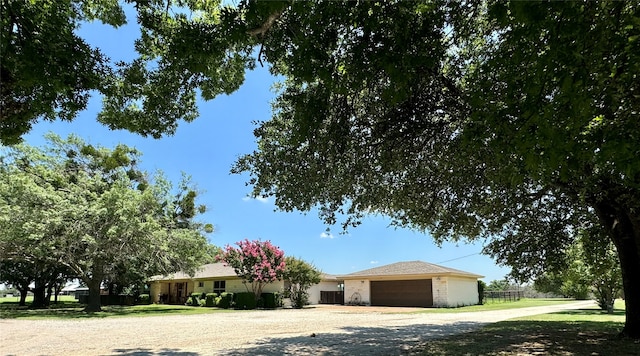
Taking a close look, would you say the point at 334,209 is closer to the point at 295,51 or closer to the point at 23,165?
the point at 295,51

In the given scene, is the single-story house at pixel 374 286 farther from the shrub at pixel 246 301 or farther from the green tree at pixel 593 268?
the green tree at pixel 593 268

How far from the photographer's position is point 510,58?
183 inches

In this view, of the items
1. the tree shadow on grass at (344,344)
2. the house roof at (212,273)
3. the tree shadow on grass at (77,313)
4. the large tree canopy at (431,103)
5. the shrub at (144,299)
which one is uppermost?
the large tree canopy at (431,103)

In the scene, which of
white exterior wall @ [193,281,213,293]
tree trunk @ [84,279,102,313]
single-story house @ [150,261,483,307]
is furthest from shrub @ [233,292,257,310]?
tree trunk @ [84,279,102,313]

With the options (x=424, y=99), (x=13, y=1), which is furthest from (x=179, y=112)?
(x=424, y=99)

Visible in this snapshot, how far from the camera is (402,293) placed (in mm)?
35781

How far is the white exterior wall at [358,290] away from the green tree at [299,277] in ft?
21.9

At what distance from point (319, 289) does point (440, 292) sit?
1160 cm

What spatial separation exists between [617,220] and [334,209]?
6922mm

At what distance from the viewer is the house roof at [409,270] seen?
3402 centimetres

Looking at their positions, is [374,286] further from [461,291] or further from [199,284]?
[199,284]

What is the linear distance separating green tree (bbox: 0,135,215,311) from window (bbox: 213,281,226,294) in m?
10.1

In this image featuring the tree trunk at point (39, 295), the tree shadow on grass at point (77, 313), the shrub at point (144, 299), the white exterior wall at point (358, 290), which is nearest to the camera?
the tree shadow on grass at point (77, 313)

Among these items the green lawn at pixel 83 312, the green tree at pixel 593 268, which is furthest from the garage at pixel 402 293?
the green lawn at pixel 83 312
